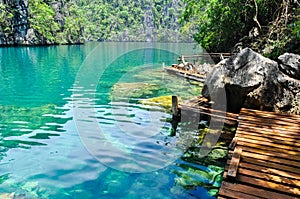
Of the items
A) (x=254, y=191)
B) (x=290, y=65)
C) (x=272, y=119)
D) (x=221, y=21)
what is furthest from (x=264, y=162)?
(x=221, y=21)

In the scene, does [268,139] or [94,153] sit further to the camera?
[94,153]

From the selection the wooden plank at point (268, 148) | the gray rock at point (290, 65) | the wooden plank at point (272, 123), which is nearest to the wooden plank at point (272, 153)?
the wooden plank at point (268, 148)

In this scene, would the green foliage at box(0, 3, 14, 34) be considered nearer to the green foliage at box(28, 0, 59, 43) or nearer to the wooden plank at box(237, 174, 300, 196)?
the green foliage at box(28, 0, 59, 43)

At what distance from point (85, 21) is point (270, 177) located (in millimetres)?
140594

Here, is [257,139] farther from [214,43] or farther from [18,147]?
[214,43]

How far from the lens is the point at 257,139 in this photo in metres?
5.98

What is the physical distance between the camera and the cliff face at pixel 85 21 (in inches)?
2374

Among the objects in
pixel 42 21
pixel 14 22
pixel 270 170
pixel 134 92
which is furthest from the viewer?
pixel 42 21

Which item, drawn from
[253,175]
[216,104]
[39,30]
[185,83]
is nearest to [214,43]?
[185,83]

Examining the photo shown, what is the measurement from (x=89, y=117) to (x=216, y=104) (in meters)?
5.12

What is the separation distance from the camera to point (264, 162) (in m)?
4.89

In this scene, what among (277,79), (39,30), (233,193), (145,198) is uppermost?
(39,30)

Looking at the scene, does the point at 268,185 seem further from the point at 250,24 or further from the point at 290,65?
the point at 250,24

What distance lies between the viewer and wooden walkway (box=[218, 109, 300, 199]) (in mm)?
4070
